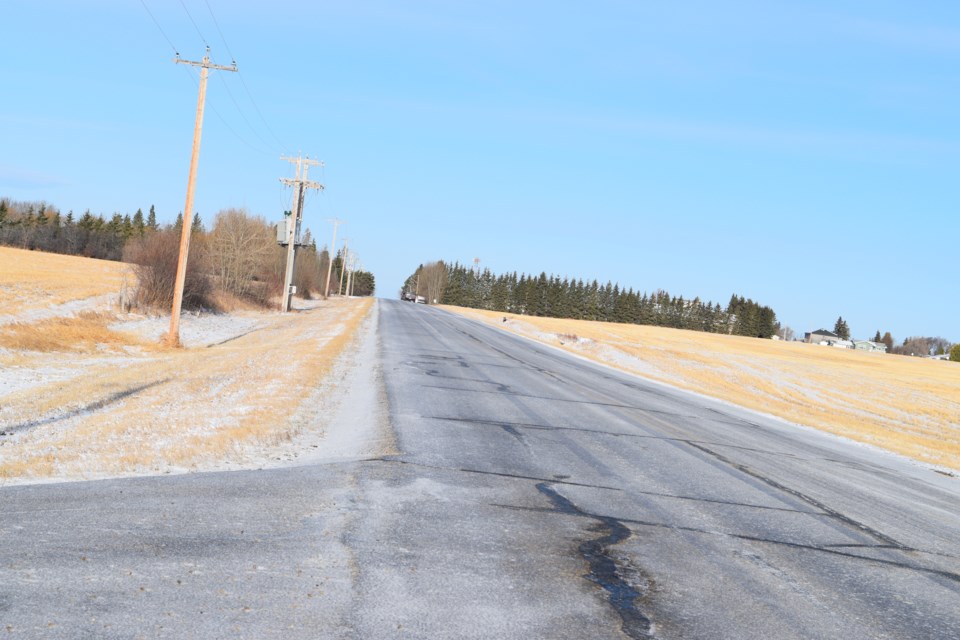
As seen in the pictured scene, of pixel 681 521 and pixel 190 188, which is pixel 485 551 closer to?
pixel 681 521

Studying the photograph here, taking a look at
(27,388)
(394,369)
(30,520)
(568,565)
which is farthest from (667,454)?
(27,388)

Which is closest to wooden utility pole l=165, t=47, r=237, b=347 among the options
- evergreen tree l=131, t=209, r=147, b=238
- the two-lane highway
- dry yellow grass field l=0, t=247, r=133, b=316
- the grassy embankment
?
the grassy embankment

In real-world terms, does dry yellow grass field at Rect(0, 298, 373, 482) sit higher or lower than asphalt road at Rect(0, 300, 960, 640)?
lower

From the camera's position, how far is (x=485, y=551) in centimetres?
614

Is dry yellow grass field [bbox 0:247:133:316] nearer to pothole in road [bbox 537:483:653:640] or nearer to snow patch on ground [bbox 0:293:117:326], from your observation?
snow patch on ground [bbox 0:293:117:326]

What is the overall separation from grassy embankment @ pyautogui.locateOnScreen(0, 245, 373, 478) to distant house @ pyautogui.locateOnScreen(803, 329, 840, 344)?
145 meters

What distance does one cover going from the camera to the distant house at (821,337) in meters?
159

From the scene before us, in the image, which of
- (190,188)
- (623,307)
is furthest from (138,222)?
(190,188)

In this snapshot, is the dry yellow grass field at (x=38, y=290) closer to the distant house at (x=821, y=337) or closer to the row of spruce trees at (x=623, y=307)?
the row of spruce trees at (x=623, y=307)

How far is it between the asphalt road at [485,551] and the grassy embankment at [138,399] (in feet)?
5.29

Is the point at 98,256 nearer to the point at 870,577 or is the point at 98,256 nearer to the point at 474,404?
the point at 474,404

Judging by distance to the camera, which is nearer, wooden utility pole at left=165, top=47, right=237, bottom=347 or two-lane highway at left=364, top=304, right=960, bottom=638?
two-lane highway at left=364, top=304, right=960, bottom=638

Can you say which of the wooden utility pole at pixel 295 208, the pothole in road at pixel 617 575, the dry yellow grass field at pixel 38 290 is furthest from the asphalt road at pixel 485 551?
the wooden utility pole at pixel 295 208

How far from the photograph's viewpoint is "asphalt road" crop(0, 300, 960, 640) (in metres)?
4.70
